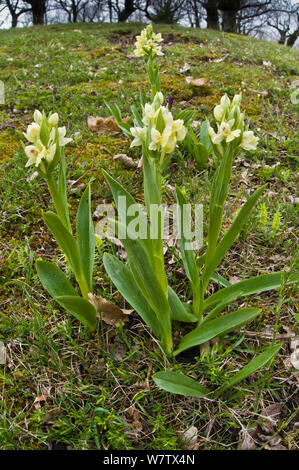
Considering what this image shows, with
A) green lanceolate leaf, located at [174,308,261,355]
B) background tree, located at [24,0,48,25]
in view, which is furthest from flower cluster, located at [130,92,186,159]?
background tree, located at [24,0,48,25]

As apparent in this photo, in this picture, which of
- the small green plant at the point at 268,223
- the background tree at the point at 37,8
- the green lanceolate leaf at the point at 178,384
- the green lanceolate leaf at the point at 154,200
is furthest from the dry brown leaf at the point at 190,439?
the background tree at the point at 37,8

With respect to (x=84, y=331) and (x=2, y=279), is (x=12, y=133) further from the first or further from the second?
(x=84, y=331)

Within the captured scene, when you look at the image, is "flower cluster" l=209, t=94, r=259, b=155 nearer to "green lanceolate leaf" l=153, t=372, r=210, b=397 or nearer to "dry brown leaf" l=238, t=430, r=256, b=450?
"green lanceolate leaf" l=153, t=372, r=210, b=397

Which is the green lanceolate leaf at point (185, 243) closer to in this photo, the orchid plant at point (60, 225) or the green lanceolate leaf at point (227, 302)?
the green lanceolate leaf at point (227, 302)

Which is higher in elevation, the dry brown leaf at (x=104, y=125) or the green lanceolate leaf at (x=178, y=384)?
the dry brown leaf at (x=104, y=125)
